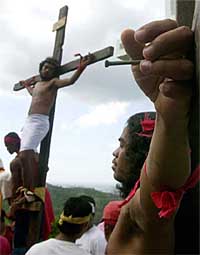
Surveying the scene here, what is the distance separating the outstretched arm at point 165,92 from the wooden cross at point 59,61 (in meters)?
1.91

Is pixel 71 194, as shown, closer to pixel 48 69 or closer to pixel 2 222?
pixel 2 222

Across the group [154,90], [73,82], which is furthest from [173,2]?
[73,82]

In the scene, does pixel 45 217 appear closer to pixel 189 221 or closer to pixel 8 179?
pixel 8 179

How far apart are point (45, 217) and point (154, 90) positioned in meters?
2.59

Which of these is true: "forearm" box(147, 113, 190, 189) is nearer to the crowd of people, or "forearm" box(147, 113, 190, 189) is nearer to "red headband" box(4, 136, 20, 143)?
the crowd of people

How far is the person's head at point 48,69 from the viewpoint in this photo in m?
3.24

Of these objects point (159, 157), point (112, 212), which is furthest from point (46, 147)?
point (159, 157)

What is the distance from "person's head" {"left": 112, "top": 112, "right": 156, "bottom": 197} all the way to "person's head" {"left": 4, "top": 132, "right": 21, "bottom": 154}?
7.09 ft

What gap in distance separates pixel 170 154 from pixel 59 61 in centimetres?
264

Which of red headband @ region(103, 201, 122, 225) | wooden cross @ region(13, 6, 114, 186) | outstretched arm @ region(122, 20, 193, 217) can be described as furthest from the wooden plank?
outstretched arm @ region(122, 20, 193, 217)

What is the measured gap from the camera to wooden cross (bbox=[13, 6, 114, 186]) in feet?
9.38

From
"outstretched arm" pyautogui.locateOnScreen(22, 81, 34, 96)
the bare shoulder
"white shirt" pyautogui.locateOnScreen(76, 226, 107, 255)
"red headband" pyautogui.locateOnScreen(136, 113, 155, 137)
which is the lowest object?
"white shirt" pyautogui.locateOnScreen(76, 226, 107, 255)

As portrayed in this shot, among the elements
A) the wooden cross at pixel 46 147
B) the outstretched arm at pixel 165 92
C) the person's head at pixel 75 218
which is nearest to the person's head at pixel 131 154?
the outstretched arm at pixel 165 92

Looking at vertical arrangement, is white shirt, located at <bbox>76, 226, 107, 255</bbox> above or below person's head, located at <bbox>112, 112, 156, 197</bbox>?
below
